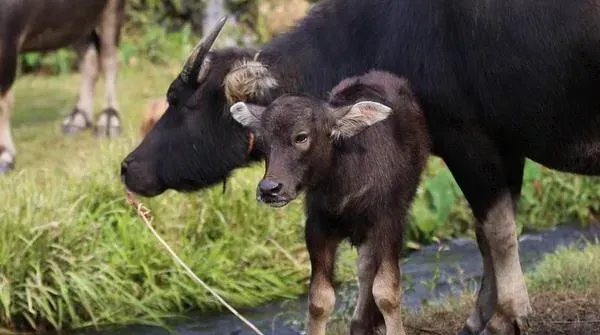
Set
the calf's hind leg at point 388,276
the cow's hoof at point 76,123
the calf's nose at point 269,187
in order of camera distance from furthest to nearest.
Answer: the cow's hoof at point 76,123, the calf's hind leg at point 388,276, the calf's nose at point 269,187

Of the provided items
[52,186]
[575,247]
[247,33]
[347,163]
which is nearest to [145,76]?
[247,33]

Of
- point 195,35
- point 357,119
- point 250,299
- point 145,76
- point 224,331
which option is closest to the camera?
point 357,119

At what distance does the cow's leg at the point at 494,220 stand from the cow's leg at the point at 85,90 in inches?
264

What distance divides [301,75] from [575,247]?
3.25m

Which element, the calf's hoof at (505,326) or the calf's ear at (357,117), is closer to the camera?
the calf's ear at (357,117)

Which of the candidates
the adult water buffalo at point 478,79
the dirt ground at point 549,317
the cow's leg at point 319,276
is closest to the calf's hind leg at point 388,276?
the cow's leg at point 319,276

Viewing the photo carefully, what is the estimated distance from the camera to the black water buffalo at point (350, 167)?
5.36 meters

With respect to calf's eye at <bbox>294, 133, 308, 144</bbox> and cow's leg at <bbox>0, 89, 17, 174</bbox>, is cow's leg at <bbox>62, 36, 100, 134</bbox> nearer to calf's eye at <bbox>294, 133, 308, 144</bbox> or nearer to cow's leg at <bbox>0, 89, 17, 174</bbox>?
cow's leg at <bbox>0, 89, 17, 174</bbox>

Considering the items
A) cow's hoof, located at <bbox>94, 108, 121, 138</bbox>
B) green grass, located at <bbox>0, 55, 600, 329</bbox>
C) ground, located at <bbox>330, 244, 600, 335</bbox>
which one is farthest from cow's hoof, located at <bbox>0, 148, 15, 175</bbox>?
ground, located at <bbox>330, 244, 600, 335</bbox>

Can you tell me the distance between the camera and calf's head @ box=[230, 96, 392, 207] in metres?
5.30

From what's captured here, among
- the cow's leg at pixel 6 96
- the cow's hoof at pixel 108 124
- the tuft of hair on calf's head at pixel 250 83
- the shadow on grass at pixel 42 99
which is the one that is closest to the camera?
the tuft of hair on calf's head at pixel 250 83

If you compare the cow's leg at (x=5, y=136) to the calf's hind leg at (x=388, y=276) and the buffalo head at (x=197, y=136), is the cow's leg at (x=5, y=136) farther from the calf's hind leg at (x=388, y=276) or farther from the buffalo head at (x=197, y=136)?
the calf's hind leg at (x=388, y=276)

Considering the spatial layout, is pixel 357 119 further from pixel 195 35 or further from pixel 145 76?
pixel 195 35

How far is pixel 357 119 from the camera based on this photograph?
540cm
